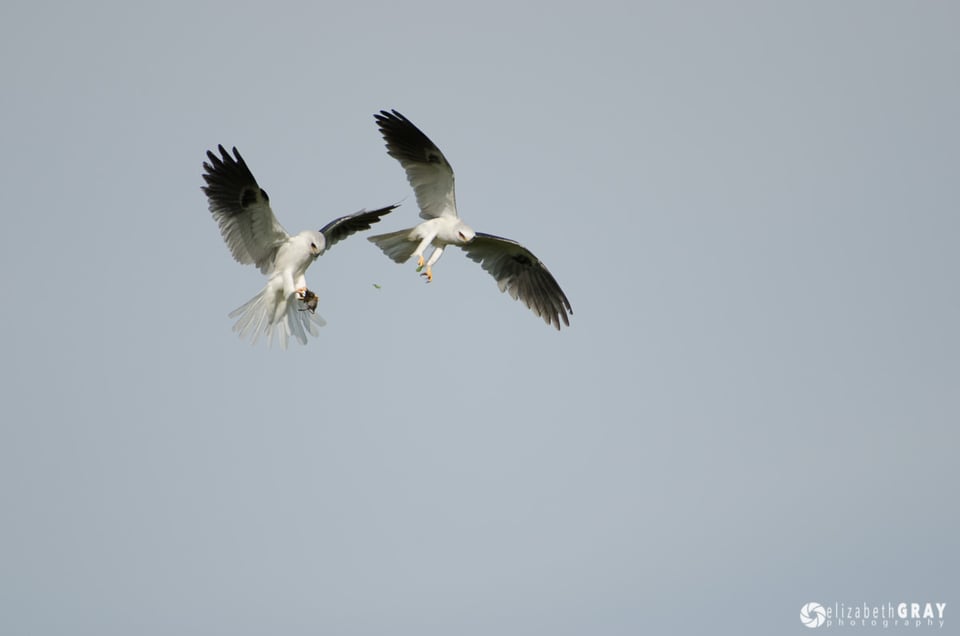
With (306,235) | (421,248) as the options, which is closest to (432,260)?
(421,248)

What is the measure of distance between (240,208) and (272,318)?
1625 mm

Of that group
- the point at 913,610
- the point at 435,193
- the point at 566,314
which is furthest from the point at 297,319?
the point at 913,610

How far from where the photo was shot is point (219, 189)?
20.3 meters

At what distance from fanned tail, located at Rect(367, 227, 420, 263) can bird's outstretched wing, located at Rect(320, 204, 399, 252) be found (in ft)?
1.45

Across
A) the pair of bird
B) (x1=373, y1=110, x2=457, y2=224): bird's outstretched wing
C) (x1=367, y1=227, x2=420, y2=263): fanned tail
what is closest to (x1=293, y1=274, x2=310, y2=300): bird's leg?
the pair of bird

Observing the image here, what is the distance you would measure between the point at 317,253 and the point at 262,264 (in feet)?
2.29

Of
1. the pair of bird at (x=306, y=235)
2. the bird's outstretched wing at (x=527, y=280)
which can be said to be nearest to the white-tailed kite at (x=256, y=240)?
the pair of bird at (x=306, y=235)

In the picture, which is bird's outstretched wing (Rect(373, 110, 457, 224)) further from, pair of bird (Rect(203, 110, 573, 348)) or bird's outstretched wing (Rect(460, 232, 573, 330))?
bird's outstretched wing (Rect(460, 232, 573, 330))

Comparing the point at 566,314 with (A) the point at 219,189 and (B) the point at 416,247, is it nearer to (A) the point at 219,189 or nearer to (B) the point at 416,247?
(B) the point at 416,247

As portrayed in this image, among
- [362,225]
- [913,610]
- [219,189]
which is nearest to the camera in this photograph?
[219,189]

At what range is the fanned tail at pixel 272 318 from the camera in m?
21.0

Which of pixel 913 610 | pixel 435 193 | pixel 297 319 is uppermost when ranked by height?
pixel 435 193

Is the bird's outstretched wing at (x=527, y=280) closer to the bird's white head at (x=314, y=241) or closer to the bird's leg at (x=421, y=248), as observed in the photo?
the bird's leg at (x=421, y=248)

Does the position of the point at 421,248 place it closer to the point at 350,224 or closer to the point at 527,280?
the point at 350,224
